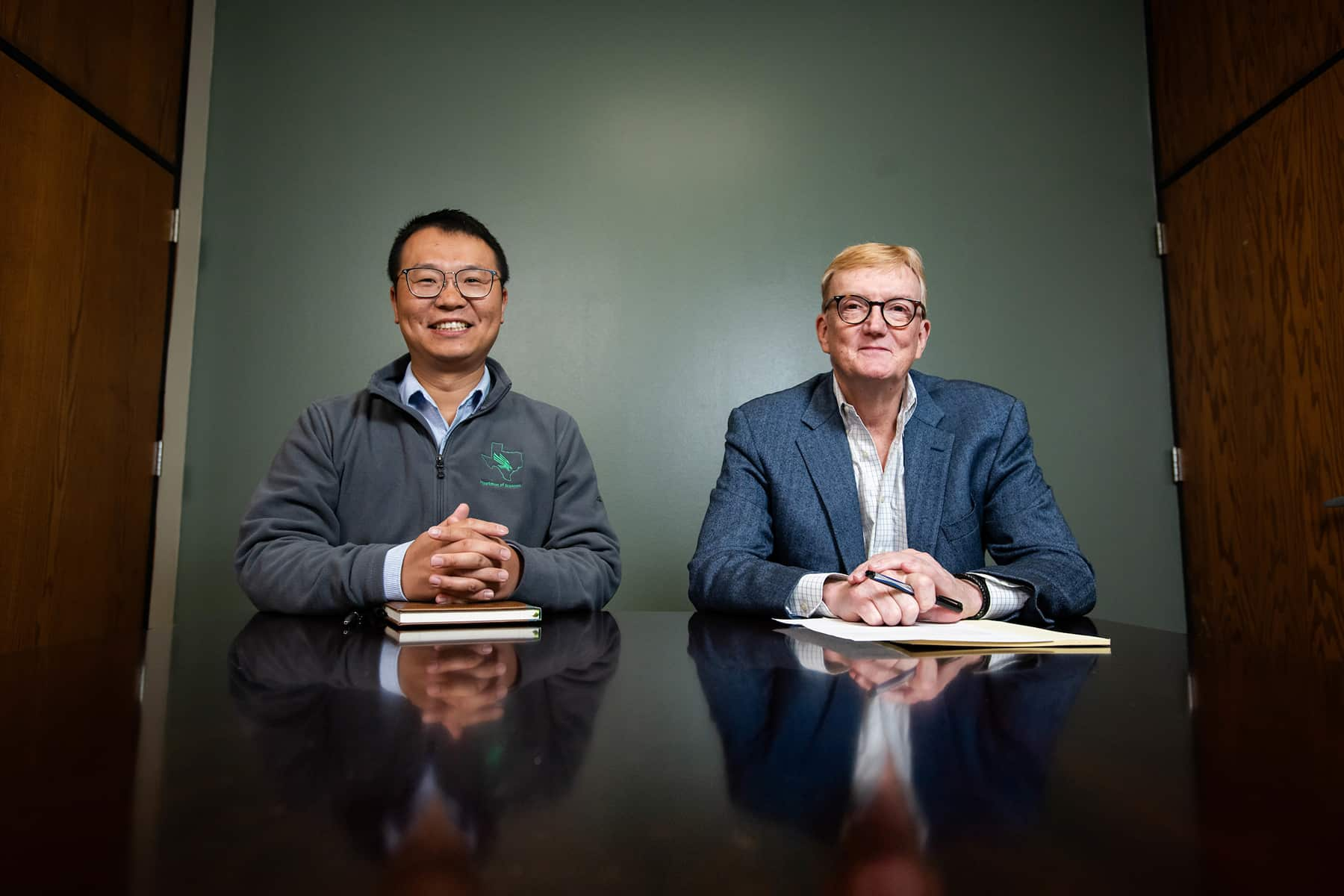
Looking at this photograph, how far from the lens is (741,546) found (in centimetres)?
151

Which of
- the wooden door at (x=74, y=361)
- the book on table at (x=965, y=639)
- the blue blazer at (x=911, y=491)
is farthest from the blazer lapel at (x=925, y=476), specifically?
the wooden door at (x=74, y=361)

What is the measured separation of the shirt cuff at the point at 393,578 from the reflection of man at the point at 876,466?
0.48m

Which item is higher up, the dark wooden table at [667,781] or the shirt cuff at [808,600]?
the shirt cuff at [808,600]

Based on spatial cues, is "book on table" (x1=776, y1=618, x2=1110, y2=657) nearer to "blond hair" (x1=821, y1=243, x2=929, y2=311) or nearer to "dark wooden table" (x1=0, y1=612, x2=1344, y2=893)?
"dark wooden table" (x1=0, y1=612, x2=1344, y2=893)

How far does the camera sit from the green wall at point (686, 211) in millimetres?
2578

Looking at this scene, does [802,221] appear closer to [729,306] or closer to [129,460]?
[729,306]

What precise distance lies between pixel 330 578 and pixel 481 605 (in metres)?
0.28

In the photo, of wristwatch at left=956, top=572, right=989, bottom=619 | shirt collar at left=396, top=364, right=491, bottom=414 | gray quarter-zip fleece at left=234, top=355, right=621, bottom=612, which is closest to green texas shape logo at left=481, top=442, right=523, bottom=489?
gray quarter-zip fleece at left=234, top=355, right=621, bottom=612

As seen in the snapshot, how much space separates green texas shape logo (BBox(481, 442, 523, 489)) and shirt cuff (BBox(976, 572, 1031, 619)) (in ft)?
2.88

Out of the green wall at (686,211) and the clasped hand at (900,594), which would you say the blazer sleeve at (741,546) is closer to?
the clasped hand at (900,594)

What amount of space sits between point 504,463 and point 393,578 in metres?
0.48

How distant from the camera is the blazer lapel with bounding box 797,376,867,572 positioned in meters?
1.58

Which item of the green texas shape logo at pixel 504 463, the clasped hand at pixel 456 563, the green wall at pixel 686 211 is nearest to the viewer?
the clasped hand at pixel 456 563

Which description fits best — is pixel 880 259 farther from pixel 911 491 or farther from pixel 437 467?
pixel 437 467
